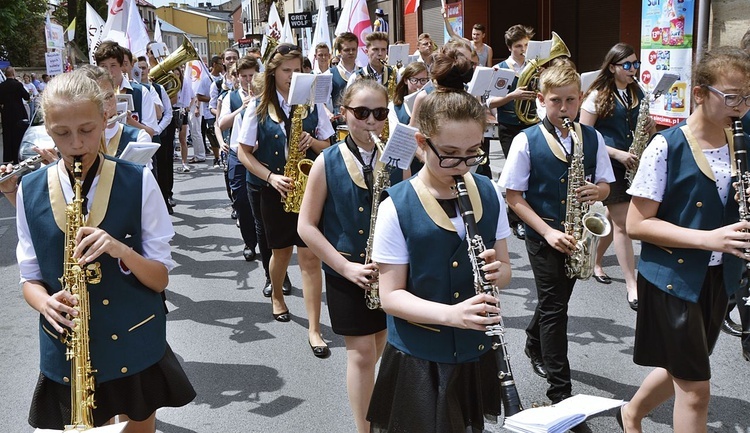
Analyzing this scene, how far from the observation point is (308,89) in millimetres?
5461

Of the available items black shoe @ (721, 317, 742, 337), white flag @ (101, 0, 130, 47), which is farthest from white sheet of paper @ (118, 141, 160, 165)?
white flag @ (101, 0, 130, 47)

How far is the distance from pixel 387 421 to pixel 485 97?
5.13 meters

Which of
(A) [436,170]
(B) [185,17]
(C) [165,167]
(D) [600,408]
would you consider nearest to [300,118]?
(A) [436,170]

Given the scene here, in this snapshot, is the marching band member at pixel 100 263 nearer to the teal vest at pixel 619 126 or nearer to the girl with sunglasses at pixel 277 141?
the girl with sunglasses at pixel 277 141

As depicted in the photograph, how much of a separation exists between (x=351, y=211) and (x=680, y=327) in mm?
1602

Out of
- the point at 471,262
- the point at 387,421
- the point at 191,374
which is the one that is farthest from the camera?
the point at 191,374

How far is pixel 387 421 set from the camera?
2.96 m

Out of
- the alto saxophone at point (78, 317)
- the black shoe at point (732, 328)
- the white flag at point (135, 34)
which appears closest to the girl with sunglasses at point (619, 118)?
the black shoe at point (732, 328)

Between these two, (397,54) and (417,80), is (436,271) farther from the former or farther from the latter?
(397,54)

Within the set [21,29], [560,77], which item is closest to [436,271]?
[560,77]

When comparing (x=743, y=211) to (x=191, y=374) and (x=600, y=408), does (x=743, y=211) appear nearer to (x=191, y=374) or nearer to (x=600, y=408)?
(x=600, y=408)

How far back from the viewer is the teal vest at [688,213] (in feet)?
10.6

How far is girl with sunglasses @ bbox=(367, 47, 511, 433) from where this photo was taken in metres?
2.70

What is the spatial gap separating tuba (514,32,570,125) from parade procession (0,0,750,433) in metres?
0.03
